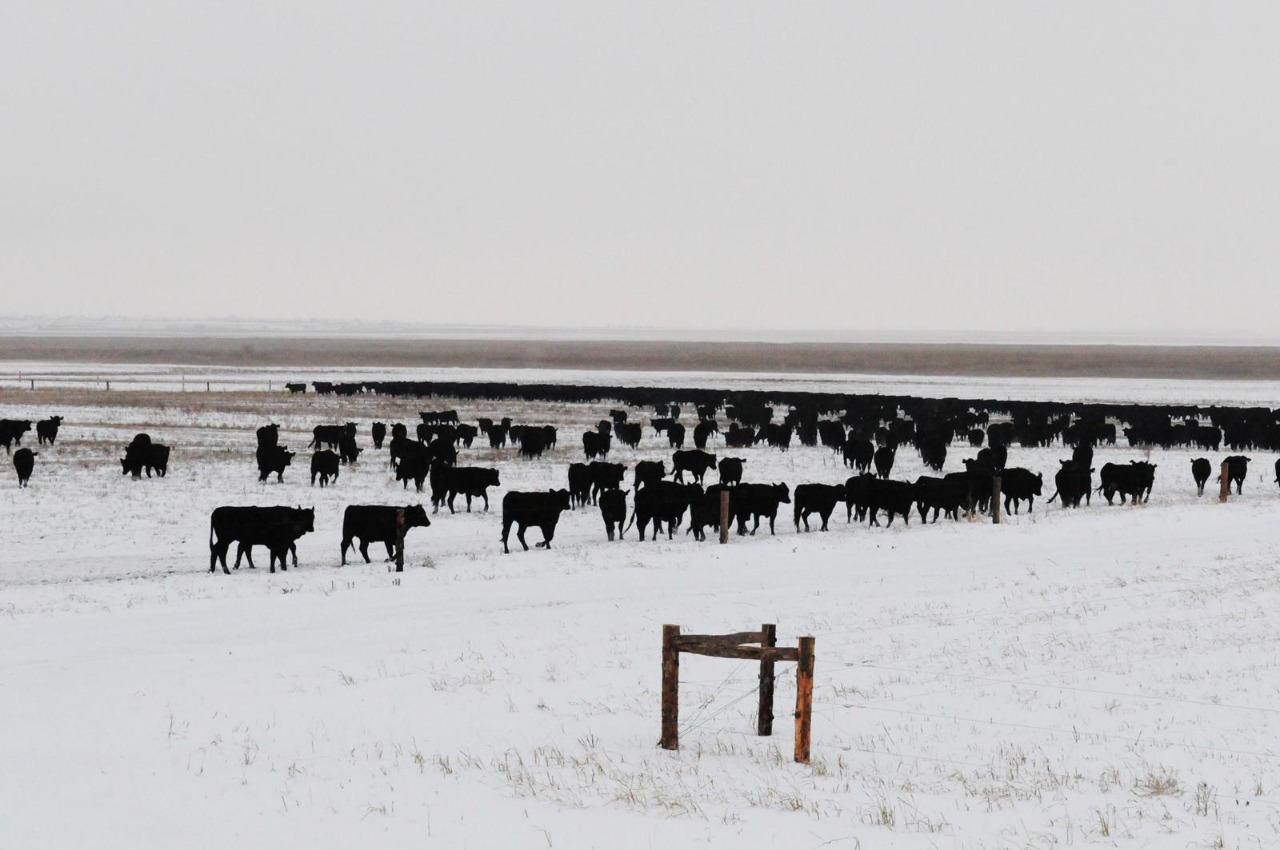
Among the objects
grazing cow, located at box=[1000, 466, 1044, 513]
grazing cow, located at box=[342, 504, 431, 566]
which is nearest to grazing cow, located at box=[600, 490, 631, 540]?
grazing cow, located at box=[342, 504, 431, 566]

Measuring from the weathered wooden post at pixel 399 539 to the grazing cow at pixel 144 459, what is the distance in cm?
1227

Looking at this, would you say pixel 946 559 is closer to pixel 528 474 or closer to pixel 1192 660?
pixel 1192 660

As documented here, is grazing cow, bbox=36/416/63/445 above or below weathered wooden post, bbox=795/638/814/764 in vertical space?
below

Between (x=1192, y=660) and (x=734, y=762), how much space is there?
546cm

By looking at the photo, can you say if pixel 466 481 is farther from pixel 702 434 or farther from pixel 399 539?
pixel 702 434

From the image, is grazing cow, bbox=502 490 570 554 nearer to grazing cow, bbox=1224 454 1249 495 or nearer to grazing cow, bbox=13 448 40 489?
grazing cow, bbox=13 448 40 489


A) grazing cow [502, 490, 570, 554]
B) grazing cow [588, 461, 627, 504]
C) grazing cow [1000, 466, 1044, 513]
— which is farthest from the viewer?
grazing cow [588, 461, 627, 504]

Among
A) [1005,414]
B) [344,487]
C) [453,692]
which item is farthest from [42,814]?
[1005,414]

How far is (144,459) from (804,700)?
77.7ft

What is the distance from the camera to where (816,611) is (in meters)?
14.8

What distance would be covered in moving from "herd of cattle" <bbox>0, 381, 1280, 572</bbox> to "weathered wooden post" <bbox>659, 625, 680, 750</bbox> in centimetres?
981

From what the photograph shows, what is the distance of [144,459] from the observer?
28.5m

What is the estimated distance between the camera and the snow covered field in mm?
7586

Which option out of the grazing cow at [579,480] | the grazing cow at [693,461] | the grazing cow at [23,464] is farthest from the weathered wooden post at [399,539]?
the grazing cow at [693,461]
